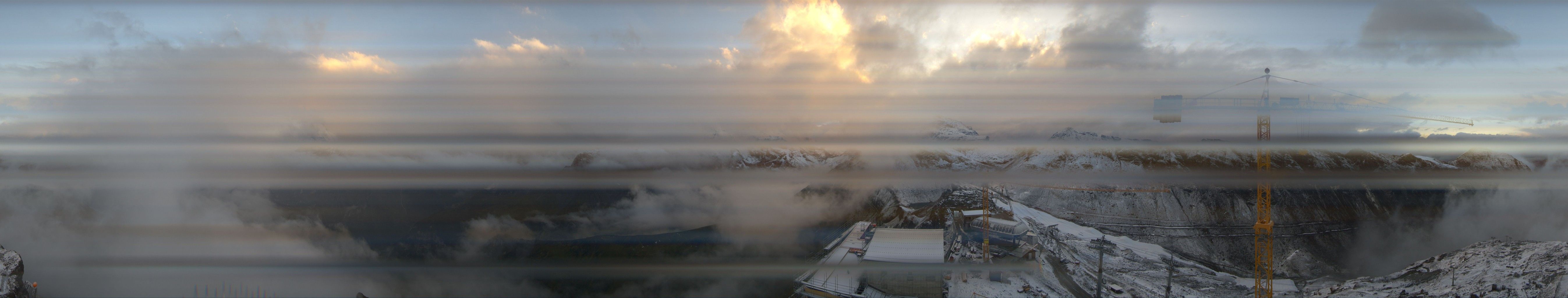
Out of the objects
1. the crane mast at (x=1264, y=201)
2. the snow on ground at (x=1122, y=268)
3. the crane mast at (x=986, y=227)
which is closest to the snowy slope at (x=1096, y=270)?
the snow on ground at (x=1122, y=268)

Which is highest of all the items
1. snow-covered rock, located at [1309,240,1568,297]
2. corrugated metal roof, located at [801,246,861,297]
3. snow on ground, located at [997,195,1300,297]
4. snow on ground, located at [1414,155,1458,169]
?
snow on ground, located at [1414,155,1458,169]

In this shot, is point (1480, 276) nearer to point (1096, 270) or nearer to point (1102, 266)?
point (1096, 270)

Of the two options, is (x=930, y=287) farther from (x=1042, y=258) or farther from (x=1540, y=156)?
(x=1042, y=258)

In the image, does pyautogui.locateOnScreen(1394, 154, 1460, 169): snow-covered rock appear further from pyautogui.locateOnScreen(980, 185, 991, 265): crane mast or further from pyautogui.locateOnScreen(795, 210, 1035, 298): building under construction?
pyautogui.locateOnScreen(980, 185, 991, 265): crane mast

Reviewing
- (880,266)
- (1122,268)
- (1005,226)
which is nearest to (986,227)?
Result: (1005,226)

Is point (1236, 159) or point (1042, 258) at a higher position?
point (1236, 159)

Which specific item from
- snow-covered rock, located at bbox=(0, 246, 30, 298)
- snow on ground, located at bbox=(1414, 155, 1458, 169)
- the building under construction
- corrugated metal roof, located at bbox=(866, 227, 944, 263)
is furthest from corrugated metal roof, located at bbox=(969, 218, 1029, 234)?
snow-covered rock, located at bbox=(0, 246, 30, 298)

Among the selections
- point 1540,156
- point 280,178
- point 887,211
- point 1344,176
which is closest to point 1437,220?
point 1540,156
